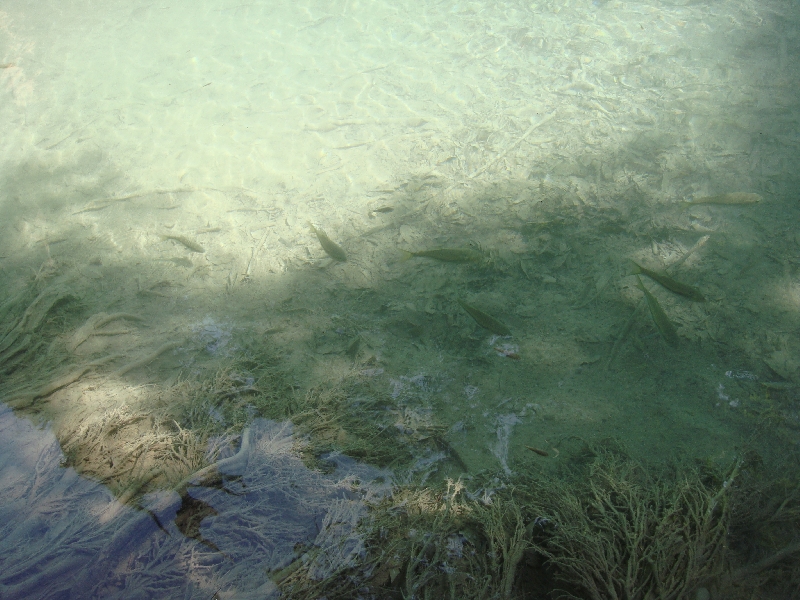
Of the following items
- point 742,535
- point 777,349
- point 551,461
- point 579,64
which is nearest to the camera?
point 742,535

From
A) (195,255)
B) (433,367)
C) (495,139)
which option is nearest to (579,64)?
(495,139)

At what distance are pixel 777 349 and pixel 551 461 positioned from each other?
190 centimetres

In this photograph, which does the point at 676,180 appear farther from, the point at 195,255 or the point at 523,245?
the point at 195,255

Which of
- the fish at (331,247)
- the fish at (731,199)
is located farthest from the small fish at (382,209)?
the fish at (731,199)

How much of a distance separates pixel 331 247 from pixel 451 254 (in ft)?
3.55

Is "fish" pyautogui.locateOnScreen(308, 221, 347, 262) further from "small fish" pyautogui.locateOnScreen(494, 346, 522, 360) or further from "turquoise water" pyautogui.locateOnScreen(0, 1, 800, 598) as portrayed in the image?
"small fish" pyautogui.locateOnScreen(494, 346, 522, 360)

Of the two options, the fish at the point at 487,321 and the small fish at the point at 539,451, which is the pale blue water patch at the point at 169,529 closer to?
the small fish at the point at 539,451

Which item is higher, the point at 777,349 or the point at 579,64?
the point at 579,64

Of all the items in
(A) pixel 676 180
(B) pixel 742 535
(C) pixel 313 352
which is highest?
(A) pixel 676 180

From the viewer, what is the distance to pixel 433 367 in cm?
310

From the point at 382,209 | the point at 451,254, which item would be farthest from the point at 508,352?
the point at 382,209

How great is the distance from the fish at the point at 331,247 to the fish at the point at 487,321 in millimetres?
1228

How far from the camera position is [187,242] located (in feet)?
13.5

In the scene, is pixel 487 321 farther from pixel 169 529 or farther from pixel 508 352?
pixel 169 529
